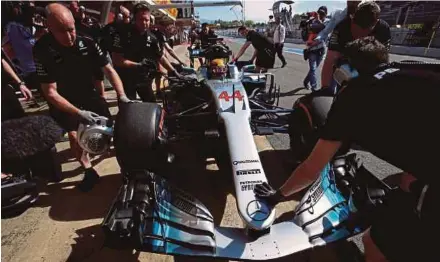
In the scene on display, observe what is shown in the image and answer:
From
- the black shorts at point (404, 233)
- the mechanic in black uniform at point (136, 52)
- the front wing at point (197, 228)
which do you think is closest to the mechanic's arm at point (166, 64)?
the mechanic in black uniform at point (136, 52)

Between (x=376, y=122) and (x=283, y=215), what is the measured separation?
1505 millimetres

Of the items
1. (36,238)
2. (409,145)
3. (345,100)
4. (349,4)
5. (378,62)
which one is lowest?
(36,238)

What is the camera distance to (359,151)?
3.89 meters

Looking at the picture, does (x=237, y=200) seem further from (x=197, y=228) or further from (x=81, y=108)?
A: (x=81, y=108)

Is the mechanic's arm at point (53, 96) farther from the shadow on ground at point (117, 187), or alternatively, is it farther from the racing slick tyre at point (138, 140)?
the shadow on ground at point (117, 187)

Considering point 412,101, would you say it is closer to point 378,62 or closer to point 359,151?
point 378,62

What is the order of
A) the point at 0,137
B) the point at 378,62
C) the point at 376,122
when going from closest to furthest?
the point at 0,137, the point at 376,122, the point at 378,62

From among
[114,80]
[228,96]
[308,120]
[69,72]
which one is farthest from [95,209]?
[308,120]

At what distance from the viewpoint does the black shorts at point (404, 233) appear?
1338 mm

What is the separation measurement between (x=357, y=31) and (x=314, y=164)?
2626mm

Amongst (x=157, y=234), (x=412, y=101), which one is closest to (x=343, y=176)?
(x=412, y=101)

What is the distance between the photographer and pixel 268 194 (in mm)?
2047

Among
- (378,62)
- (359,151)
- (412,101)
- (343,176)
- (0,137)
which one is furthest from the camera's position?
(359,151)

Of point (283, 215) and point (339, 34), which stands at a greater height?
point (339, 34)
